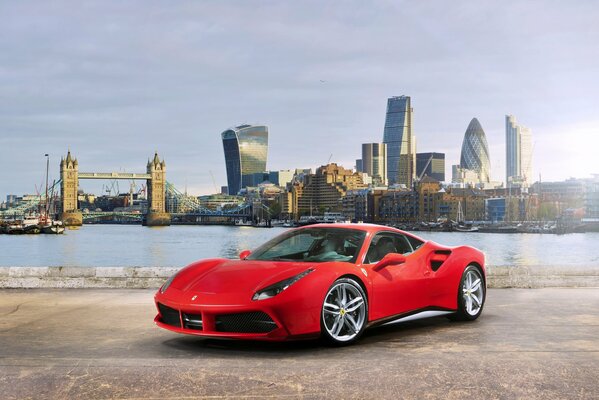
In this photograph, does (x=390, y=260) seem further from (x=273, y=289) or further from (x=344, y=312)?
(x=273, y=289)

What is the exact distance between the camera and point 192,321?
634 cm

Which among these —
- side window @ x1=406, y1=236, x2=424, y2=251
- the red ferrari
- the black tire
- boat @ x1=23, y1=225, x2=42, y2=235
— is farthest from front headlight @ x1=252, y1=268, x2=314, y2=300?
boat @ x1=23, y1=225, x2=42, y2=235

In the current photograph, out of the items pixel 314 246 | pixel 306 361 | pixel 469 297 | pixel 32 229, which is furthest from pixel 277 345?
pixel 32 229

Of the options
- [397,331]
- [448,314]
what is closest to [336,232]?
[397,331]

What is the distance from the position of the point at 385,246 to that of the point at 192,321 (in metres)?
2.21

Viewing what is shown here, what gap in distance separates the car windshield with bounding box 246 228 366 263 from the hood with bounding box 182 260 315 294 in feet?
1.21

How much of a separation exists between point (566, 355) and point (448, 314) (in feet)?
7.16

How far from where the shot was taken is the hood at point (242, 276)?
6.25 metres

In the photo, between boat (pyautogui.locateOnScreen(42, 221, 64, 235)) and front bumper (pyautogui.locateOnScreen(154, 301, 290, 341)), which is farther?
boat (pyautogui.locateOnScreen(42, 221, 64, 235))

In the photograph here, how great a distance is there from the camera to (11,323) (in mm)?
7906

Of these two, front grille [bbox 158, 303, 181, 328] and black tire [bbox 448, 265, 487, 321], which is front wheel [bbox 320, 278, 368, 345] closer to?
front grille [bbox 158, 303, 181, 328]

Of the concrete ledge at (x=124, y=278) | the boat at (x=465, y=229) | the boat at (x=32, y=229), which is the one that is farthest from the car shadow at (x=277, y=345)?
the boat at (x=465, y=229)

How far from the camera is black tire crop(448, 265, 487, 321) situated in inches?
319

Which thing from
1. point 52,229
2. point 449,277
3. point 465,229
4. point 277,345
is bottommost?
point 465,229
